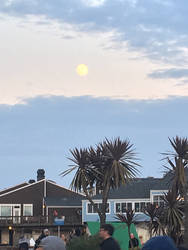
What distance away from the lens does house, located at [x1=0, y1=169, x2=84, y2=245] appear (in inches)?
2943

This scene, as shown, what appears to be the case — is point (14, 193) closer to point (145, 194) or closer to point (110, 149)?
point (145, 194)

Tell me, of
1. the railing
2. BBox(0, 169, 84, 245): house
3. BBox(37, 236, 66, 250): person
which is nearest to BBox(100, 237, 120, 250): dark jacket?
BBox(37, 236, 66, 250): person

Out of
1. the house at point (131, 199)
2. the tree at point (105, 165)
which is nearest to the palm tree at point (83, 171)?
the tree at point (105, 165)

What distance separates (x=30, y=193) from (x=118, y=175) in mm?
40242

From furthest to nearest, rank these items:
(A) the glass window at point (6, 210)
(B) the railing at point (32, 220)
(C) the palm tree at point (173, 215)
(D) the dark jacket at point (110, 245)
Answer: (A) the glass window at point (6, 210), (B) the railing at point (32, 220), (C) the palm tree at point (173, 215), (D) the dark jacket at point (110, 245)

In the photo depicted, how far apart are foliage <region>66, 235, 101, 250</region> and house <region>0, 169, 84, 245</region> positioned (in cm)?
5569

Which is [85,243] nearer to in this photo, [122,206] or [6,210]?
[122,206]

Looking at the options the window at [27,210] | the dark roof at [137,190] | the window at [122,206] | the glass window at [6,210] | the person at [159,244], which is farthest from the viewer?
the window at [27,210]

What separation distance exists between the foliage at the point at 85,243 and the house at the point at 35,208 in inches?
2192

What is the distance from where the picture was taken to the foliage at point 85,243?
55.1 feet

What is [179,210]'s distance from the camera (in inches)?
1341

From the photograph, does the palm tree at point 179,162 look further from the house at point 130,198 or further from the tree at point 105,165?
the house at point 130,198

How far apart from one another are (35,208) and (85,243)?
2627 inches

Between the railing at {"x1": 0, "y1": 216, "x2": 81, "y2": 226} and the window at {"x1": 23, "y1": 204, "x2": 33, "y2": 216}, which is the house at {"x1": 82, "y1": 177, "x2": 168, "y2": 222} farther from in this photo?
the window at {"x1": 23, "y1": 204, "x2": 33, "y2": 216}
